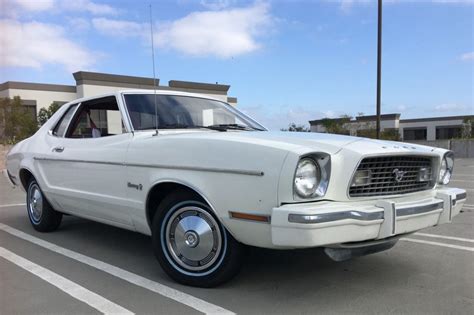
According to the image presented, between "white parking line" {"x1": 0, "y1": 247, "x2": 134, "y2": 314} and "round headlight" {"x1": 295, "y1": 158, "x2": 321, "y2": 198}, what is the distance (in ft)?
4.67

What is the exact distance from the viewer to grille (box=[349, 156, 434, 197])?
124 inches

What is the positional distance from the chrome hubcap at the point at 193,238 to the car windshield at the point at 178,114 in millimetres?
1043

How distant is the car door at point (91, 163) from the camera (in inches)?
157

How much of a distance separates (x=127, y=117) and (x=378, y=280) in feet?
8.68

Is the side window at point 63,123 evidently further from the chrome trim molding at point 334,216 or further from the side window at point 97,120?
the chrome trim molding at point 334,216

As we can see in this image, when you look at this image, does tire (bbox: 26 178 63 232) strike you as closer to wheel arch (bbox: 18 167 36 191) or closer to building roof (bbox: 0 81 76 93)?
wheel arch (bbox: 18 167 36 191)

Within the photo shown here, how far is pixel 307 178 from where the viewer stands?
2.90m

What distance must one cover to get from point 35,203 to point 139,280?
262 centimetres

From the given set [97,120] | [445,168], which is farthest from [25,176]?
[445,168]

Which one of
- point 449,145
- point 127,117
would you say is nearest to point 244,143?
point 127,117

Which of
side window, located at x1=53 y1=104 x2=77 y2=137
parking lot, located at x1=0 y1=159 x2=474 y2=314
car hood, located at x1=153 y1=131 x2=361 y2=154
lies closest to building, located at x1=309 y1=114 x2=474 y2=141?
side window, located at x1=53 y1=104 x2=77 y2=137

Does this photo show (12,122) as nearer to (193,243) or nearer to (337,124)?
(337,124)

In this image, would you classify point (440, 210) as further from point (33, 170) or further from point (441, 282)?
point (33, 170)

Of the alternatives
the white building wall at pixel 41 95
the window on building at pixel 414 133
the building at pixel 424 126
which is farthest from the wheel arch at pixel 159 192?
the window on building at pixel 414 133
